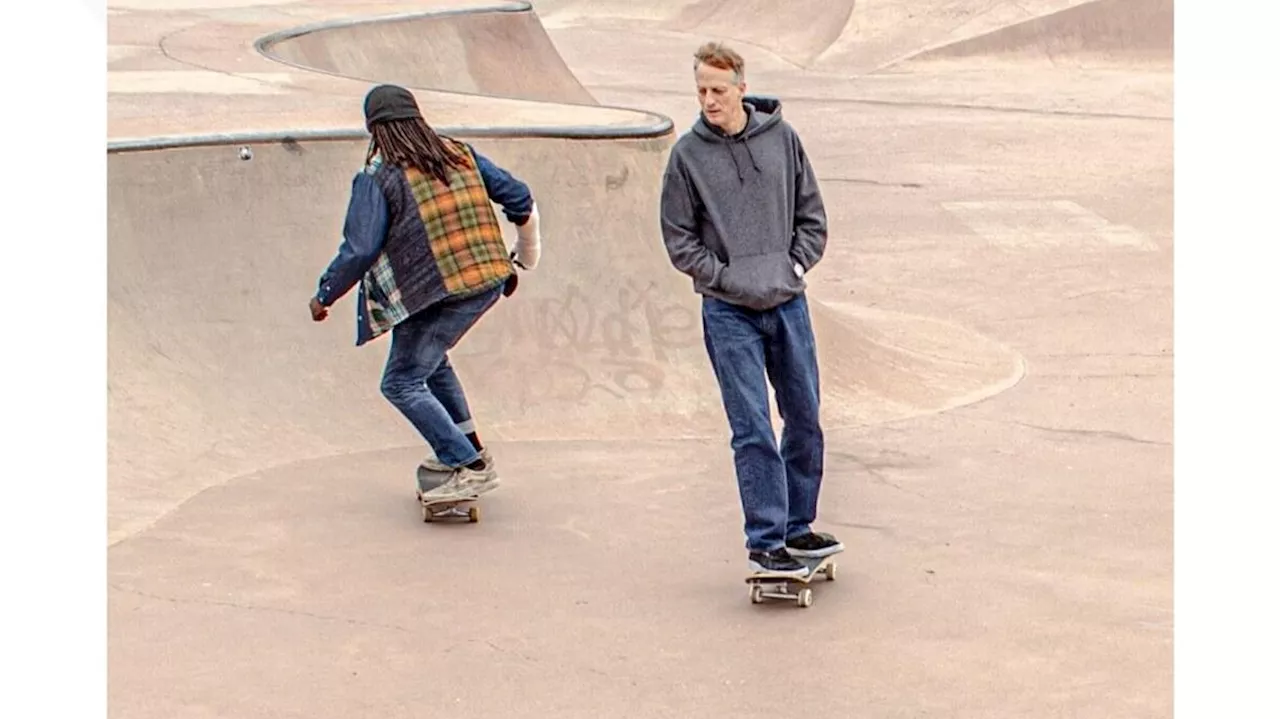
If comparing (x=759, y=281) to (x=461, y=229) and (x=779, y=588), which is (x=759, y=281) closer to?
(x=779, y=588)

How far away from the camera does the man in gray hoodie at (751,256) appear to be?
5812 millimetres

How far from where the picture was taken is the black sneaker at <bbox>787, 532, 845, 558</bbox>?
6.12 m

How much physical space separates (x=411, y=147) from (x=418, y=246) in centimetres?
35

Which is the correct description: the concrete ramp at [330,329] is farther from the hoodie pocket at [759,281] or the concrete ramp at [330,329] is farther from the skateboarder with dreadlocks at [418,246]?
the hoodie pocket at [759,281]

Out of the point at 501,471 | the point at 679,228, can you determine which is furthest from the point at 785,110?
the point at 679,228

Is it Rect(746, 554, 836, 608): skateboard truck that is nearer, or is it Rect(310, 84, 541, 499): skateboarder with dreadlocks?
Rect(746, 554, 836, 608): skateboard truck

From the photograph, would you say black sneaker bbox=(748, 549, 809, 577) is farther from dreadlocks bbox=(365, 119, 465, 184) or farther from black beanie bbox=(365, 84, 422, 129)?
black beanie bbox=(365, 84, 422, 129)

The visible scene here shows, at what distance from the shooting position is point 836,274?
1269 cm

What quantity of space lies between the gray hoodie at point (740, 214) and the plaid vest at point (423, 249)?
974 mm

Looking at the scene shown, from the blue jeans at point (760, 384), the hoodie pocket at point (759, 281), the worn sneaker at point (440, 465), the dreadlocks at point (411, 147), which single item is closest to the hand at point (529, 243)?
the dreadlocks at point (411, 147)

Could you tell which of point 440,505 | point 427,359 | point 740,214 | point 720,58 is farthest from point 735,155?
point 440,505

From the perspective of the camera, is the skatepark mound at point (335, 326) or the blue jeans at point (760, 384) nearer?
the blue jeans at point (760, 384)

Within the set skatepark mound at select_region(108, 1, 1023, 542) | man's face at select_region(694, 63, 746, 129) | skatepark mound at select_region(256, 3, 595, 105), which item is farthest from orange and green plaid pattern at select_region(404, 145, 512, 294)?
skatepark mound at select_region(256, 3, 595, 105)

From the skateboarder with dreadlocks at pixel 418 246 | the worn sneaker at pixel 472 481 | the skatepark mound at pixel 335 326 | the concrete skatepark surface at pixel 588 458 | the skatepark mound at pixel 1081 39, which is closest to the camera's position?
the concrete skatepark surface at pixel 588 458
